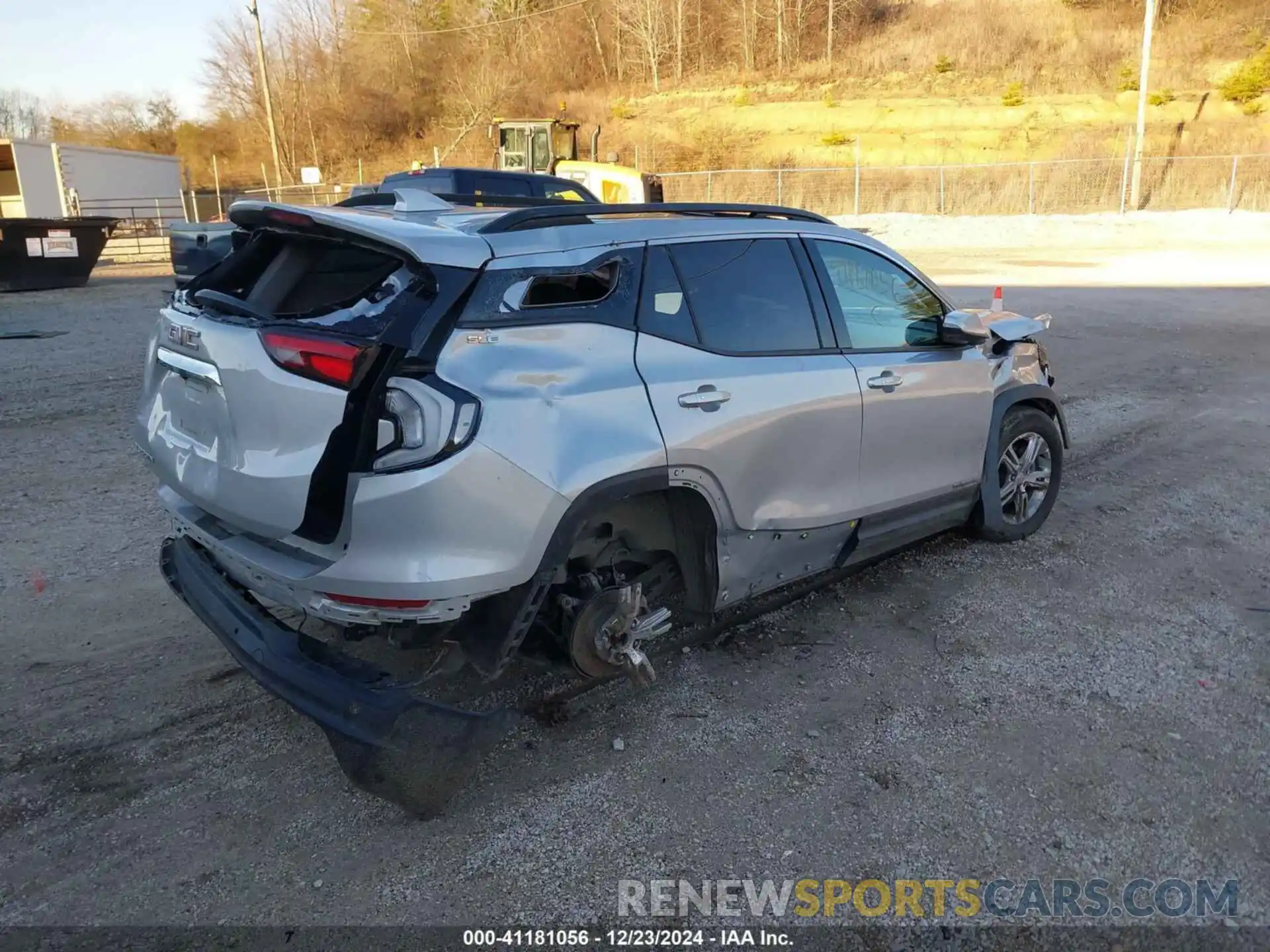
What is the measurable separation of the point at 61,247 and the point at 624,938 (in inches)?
810

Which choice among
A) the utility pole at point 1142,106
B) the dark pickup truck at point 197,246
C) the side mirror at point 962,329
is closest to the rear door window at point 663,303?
the side mirror at point 962,329

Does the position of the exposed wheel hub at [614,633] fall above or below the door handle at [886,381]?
below

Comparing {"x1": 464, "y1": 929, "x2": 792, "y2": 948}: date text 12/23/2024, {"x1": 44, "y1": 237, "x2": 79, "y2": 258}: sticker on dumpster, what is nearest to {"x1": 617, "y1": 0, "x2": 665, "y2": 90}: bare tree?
Result: {"x1": 44, "y1": 237, "x2": 79, "y2": 258}: sticker on dumpster

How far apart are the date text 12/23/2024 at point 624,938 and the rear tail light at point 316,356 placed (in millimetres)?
1610

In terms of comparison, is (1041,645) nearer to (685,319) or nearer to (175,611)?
(685,319)

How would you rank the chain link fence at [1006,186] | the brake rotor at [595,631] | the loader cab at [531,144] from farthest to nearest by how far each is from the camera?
the chain link fence at [1006,186] → the loader cab at [531,144] → the brake rotor at [595,631]

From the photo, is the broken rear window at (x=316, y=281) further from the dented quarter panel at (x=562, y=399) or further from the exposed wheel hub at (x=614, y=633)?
the exposed wheel hub at (x=614, y=633)

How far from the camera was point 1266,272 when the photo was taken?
19.2 metres

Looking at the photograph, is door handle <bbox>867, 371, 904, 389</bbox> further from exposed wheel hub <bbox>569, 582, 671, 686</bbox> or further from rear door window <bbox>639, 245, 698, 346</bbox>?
exposed wheel hub <bbox>569, 582, 671, 686</bbox>

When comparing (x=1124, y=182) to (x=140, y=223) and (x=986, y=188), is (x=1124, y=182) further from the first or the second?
(x=140, y=223)

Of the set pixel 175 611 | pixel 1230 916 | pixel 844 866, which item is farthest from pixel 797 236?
pixel 175 611

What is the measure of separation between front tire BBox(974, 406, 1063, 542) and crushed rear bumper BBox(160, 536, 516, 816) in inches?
129

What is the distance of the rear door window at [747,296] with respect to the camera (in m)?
3.46

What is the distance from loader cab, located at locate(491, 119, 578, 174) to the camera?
76.1 feet
